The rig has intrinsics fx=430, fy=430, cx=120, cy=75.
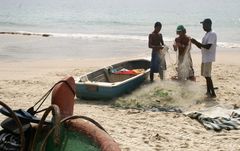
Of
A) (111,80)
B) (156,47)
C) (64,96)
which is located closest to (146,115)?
(156,47)

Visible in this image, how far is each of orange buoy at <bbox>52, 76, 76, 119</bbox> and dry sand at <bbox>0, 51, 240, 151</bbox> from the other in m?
2.10

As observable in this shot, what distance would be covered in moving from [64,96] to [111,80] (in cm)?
651

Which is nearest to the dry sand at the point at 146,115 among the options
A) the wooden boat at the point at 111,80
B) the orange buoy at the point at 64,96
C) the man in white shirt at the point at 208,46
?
the wooden boat at the point at 111,80

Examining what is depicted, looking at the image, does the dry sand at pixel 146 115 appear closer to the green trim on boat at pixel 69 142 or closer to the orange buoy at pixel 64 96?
the orange buoy at pixel 64 96

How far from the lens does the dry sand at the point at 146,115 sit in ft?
21.5

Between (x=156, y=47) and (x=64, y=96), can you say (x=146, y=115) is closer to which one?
(x=156, y=47)

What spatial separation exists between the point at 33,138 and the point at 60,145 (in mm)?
325

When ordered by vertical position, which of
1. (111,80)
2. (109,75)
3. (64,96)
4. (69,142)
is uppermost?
(64,96)

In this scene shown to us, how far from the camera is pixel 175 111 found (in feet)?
27.7

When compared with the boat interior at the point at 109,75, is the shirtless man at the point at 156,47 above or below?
above

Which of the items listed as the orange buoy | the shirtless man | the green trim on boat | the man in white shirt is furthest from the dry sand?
the green trim on boat

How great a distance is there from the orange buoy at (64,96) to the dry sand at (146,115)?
210cm

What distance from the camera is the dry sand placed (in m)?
6.54

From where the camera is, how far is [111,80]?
1076cm
